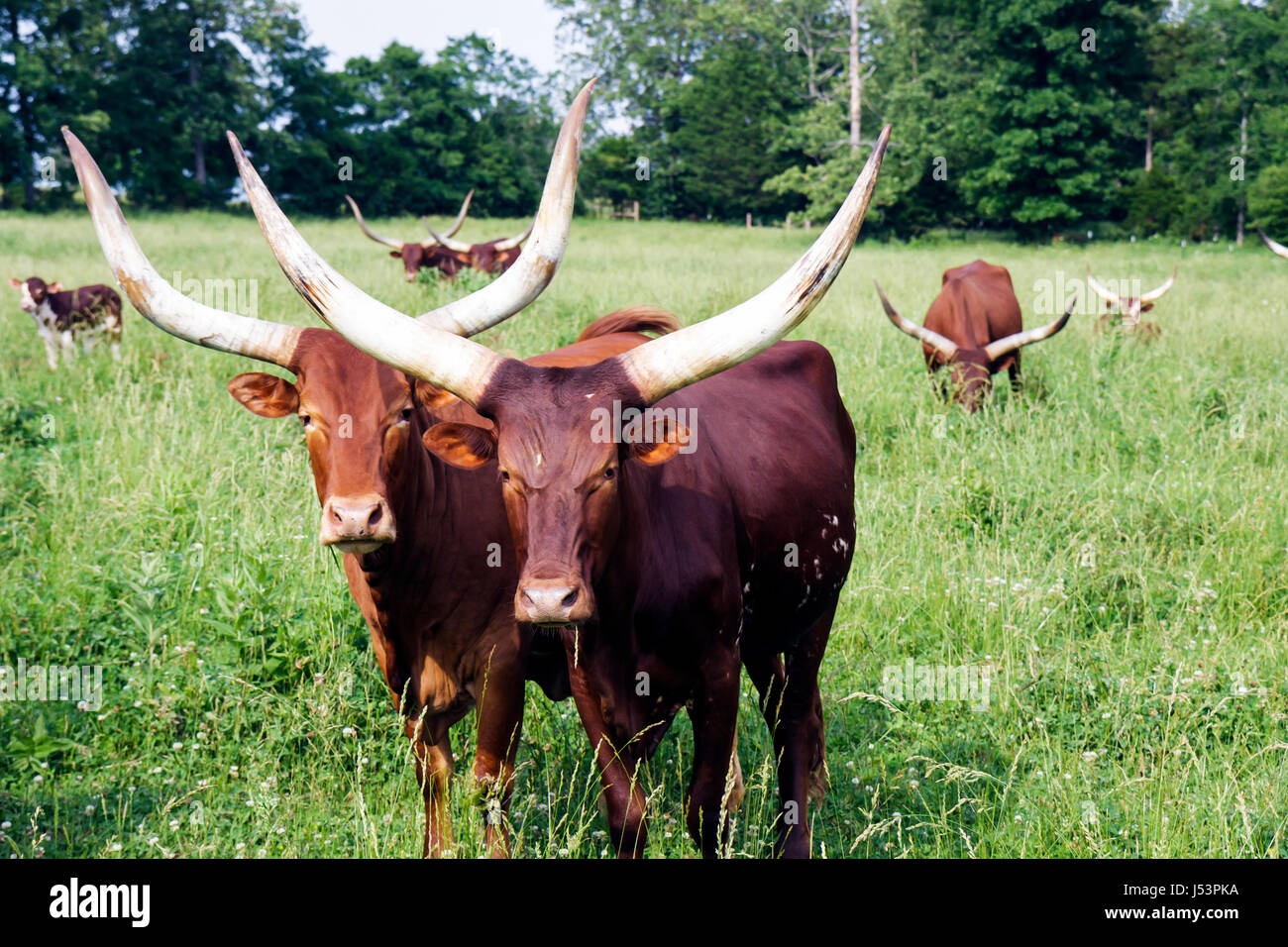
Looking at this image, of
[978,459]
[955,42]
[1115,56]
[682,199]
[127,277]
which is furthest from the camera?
[682,199]

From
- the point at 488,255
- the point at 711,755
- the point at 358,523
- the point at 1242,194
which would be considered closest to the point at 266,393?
the point at 358,523

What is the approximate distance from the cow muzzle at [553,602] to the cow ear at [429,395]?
0.95m

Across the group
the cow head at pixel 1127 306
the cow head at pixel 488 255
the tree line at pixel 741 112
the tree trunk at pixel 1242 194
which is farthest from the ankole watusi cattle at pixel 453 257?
the tree trunk at pixel 1242 194

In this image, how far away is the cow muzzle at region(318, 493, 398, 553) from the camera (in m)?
2.82

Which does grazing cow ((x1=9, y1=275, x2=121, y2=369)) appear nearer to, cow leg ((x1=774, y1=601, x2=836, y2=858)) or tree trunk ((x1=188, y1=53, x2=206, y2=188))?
cow leg ((x1=774, y1=601, x2=836, y2=858))

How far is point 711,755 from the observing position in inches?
125

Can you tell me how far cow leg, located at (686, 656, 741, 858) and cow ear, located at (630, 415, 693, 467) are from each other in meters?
0.74

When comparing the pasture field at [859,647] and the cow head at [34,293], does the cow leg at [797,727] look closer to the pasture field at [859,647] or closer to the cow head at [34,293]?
the pasture field at [859,647]

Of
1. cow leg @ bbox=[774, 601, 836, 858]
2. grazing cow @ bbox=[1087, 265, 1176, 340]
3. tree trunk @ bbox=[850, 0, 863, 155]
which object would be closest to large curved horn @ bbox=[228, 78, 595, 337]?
cow leg @ bbox=[774, 601, 836, 858]

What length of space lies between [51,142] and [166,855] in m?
44.2

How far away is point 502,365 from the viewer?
282cm

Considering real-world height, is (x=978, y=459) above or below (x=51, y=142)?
below

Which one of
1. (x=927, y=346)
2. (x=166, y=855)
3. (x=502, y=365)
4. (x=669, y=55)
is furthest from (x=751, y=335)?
(x=669, y=55)

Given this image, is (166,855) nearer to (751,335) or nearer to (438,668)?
(438,668)
